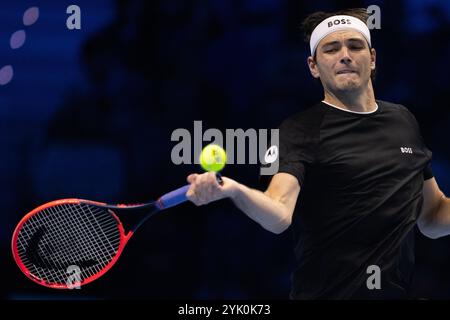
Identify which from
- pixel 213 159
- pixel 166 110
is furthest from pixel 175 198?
pixel 166 110

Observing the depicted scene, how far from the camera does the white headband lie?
9.97 ft

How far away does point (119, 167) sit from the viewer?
159 inches

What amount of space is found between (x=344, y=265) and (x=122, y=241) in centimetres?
88

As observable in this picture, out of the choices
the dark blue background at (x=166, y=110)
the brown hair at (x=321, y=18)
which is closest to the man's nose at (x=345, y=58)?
the brown hair at (x=321, y=18)

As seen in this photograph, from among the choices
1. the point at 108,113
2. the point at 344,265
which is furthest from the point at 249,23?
the point at 344,265

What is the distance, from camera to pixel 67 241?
325cm

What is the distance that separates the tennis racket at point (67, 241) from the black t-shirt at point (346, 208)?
1.99 feet

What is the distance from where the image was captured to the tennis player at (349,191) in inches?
108

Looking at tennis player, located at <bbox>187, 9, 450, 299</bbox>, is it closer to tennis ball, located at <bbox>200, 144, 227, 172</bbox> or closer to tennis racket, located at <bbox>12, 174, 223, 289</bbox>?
tennis ball, located at <bbox>200, 144, 227, 172</bbox>

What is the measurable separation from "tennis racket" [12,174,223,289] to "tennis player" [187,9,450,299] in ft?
1.96

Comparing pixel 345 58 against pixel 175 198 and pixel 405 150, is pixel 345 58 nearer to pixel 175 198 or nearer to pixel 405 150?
pixel 405 150

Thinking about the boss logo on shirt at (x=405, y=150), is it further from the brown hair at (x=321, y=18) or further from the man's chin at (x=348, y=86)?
the brown hair at (x=321, y=18)

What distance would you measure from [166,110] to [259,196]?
169cm

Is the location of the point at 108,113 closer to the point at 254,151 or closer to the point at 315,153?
the point at 254,151
